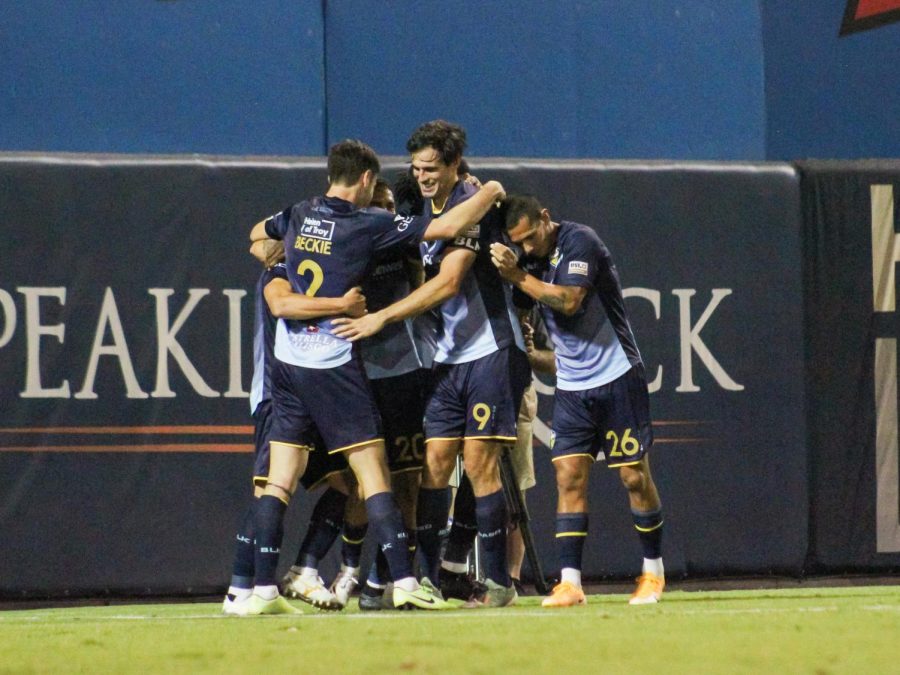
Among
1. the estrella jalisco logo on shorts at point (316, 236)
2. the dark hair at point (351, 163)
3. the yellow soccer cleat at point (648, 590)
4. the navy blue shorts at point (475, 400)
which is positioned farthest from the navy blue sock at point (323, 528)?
the dark hair at point (351, 163)

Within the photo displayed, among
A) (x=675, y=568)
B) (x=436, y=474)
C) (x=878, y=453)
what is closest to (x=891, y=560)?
(x=878, y=453)

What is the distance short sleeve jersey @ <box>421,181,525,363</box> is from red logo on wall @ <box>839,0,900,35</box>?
4.82m

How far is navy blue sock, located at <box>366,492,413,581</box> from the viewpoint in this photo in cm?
654

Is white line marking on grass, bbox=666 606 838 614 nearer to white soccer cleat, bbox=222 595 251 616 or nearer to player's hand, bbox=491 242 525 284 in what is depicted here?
player's hand, bbox=491 242 525 284

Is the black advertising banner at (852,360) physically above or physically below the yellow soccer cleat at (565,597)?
above

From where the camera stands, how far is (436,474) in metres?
7.17

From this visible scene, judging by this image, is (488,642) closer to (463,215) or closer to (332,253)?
(332,253)

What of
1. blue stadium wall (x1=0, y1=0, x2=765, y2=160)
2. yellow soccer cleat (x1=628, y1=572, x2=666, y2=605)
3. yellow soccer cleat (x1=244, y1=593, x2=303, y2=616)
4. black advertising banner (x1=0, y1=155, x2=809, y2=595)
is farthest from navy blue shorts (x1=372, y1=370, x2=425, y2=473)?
blue stadium wall (x1=0, y1=0, x2=765, y2=160)

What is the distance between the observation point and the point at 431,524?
23.8 ft

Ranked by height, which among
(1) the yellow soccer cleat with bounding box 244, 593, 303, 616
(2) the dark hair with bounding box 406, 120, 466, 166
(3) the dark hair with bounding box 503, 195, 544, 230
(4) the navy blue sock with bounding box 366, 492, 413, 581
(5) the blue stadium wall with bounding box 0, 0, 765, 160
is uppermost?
(5) the blue stadium wall with bounding box 0, 0, 765, 160

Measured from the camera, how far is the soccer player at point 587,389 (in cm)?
741

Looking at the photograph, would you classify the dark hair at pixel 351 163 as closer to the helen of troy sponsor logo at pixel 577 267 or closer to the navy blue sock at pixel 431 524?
the helen of troy sponsor logo at pixel 577 267

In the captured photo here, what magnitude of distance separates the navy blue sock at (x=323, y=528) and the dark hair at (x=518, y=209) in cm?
164

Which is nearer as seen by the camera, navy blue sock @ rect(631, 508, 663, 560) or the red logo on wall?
navy blue sock @ rect(631, 508, 663, 560)
